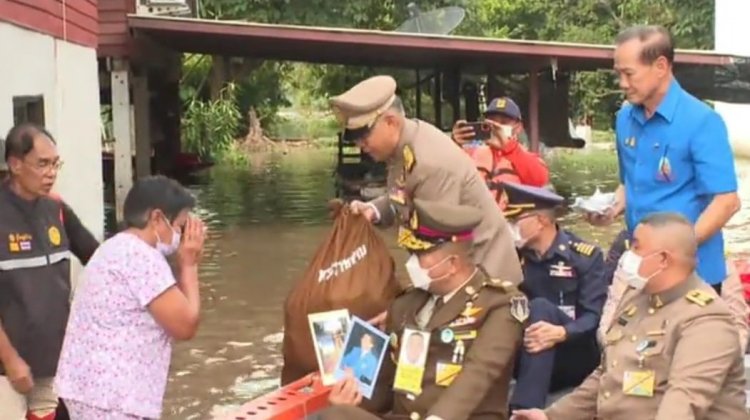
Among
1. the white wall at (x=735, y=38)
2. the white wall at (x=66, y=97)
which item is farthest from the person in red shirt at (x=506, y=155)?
the white wall at (x=735, y=38)

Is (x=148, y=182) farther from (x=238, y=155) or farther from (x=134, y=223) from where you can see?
(x=238, y=155)

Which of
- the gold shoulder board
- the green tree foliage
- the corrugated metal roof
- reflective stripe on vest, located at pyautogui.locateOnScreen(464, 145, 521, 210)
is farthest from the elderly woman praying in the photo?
the green tree foliage

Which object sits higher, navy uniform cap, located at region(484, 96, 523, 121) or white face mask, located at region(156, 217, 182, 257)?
navy uniform cap, located at region(484, 96, 523, 121)

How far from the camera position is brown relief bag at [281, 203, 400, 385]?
4672 mm

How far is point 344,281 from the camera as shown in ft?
15.5

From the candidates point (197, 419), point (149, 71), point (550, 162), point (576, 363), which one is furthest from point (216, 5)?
point (576, 363)

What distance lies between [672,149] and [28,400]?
262 centimetres

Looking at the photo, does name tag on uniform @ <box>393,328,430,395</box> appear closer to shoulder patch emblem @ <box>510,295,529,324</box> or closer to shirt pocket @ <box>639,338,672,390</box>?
shoulder patch emblem @ <box>510,295,529,324</box>

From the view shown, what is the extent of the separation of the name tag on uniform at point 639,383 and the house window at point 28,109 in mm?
6235

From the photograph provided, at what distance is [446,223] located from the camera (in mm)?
3863

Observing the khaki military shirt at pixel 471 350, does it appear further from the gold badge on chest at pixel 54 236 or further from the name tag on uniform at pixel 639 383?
the gold badge on chest at pixel 54 236

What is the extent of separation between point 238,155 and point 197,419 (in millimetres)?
26810

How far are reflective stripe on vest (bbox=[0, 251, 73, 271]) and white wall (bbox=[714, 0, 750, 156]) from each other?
81.7 ft

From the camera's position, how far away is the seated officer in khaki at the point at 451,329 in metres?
3.89
